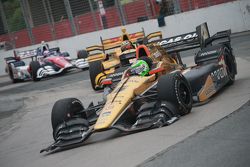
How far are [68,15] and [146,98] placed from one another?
64.7ft

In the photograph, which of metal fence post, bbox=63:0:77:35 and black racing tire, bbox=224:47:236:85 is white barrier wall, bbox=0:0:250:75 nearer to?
metal fence post, bbox=63:0:77:35

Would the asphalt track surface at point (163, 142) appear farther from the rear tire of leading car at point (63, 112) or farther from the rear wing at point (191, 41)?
the rear wing at point (191, 41)

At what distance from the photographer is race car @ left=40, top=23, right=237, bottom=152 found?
9180 mm

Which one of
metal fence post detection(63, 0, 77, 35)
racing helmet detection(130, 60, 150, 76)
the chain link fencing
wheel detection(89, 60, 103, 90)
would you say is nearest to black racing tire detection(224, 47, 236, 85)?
racing helmet detection(130, 60, 150, 76)

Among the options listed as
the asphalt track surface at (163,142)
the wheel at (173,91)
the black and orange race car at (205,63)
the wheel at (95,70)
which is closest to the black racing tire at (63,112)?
the asphalt track surface at (163,142)

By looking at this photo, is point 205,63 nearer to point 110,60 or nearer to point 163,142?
point 163,142

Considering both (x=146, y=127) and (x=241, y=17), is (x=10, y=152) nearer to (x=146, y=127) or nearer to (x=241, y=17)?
(x=146, y=127)

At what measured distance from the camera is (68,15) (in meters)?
29.1

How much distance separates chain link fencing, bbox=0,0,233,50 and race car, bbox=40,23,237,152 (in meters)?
12.6

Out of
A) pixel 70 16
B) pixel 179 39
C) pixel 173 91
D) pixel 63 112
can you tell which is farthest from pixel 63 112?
pixel 70 16

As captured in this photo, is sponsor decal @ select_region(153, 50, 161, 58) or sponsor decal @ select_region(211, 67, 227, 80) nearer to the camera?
sponsor decal @ select_region(211, 67, 227, 80)

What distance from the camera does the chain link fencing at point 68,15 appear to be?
1022 inches

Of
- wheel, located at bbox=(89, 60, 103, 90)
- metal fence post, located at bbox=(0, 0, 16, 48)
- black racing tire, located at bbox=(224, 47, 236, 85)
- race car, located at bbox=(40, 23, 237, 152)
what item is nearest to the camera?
race car, located at bbox=(40, 23, 237, 152)

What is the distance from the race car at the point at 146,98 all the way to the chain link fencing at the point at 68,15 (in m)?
12.6
